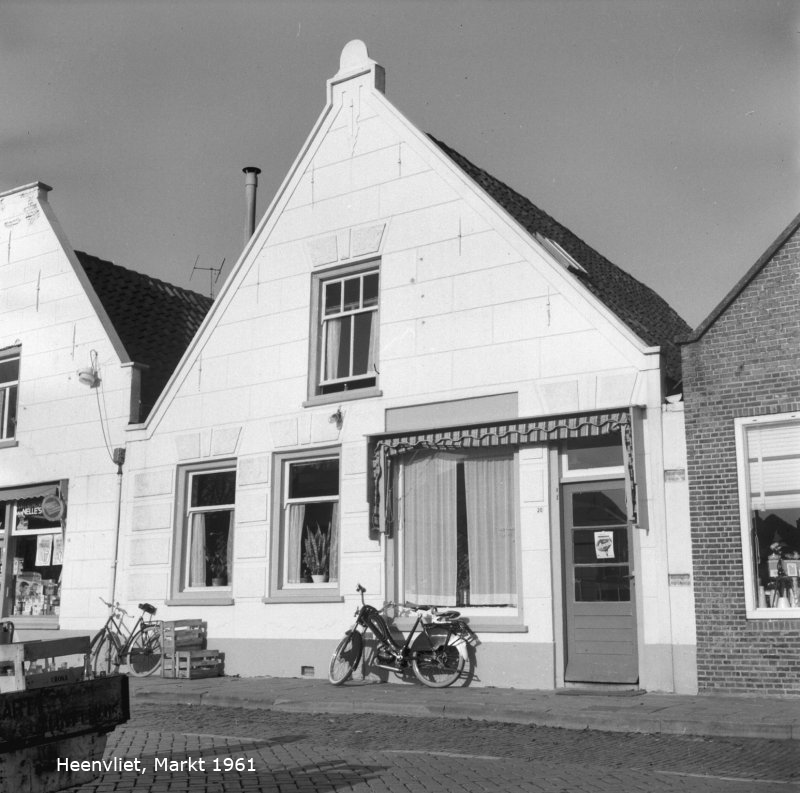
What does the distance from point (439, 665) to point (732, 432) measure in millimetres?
4621

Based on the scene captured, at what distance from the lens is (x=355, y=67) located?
1622 cm

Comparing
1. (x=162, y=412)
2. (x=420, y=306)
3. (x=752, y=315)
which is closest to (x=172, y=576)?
(x=162, y=412)

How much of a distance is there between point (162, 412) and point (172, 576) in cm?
264

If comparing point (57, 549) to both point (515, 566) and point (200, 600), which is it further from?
point (515, 566)

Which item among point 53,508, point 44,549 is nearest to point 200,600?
point 53,508

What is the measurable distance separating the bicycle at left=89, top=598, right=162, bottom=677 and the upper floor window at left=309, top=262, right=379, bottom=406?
14.7ft

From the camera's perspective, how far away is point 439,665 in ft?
44.3

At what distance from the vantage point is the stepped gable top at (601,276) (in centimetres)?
1511

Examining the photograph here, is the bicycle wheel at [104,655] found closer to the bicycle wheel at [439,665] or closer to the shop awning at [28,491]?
the shop awning at [28,491]

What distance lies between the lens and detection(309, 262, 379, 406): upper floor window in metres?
15.5

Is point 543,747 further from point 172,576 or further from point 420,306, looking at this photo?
point 172,576

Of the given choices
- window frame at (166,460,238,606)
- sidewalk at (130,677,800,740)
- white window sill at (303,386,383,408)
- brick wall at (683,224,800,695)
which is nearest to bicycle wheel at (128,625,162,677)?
window frame at (166,460,238,606)

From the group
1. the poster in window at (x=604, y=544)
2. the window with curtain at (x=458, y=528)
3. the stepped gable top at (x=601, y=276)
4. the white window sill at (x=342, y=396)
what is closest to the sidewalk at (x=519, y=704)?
the window with curtain at (x=458, y=528)

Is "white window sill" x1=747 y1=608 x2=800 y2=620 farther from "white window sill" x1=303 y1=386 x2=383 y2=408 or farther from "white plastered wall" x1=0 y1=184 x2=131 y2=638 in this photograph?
"white plastered wall" x1=0 y1=184 x2=131 y2=638
